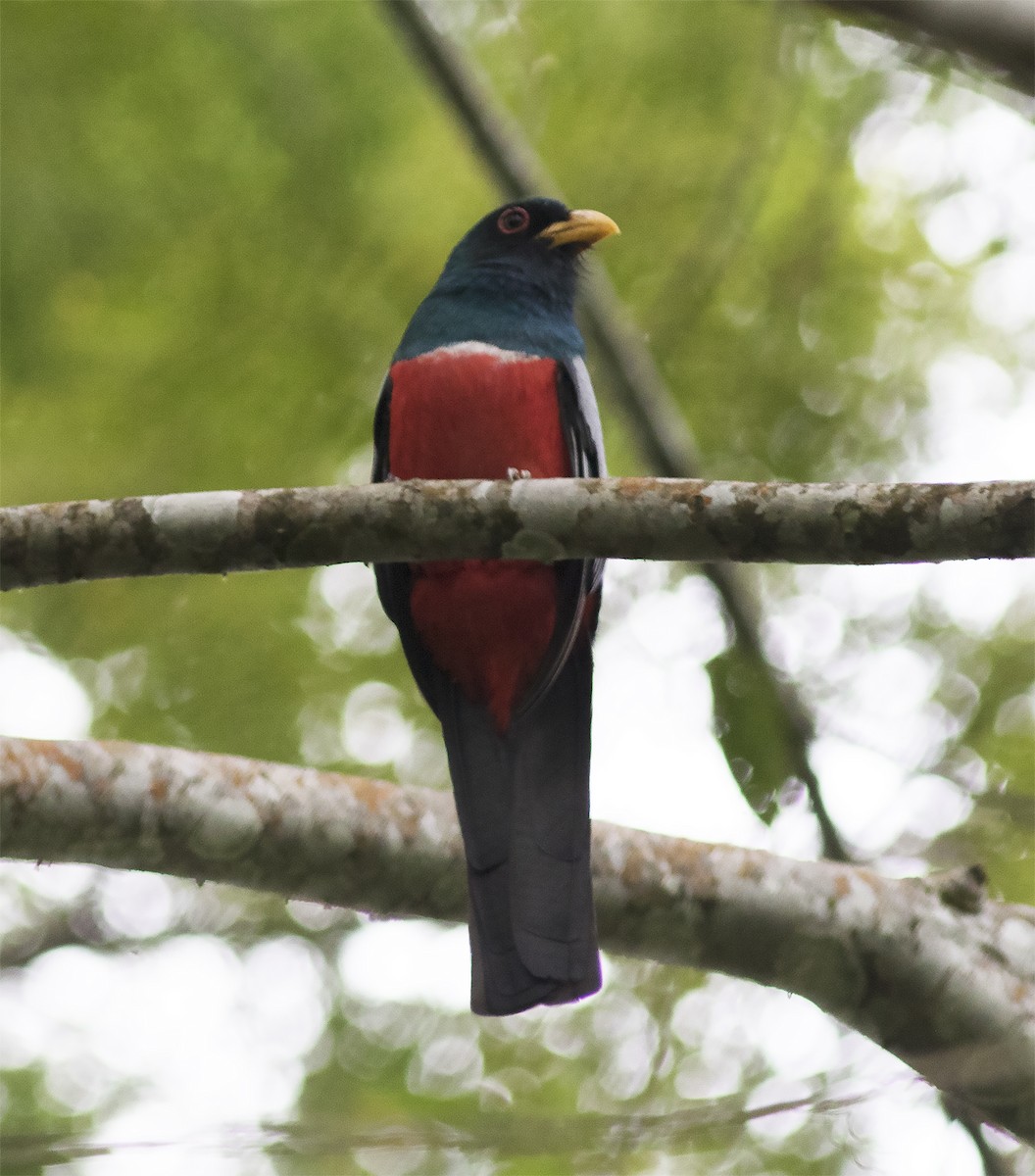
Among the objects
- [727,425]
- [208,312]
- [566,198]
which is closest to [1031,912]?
[727,425]

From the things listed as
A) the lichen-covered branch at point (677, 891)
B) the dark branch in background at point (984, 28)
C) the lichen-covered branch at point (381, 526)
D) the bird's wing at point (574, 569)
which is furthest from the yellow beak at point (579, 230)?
the dark branch in background at point (984, 28)

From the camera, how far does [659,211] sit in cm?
544

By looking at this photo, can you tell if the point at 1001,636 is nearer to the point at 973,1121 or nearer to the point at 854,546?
the point at 973,1121

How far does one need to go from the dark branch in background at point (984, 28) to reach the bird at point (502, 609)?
1909mm

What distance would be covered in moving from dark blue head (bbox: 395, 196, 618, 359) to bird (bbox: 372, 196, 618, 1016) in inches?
0.4

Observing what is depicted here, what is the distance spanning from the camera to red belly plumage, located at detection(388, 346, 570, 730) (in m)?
4.13

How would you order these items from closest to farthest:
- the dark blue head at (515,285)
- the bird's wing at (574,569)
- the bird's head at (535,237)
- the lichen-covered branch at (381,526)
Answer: the lichen-covered branch at (381,526)
the bird's wing at (574,569)
the dark blue head at (515,285)
the bird's head at (535,237)

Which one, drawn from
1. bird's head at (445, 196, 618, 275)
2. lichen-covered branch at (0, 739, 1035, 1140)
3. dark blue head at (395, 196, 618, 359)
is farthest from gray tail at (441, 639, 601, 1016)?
bird's head at (445, 196, 618, 275)

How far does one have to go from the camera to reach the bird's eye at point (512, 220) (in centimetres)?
491

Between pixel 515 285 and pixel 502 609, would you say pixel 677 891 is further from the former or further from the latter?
pixel 515 285

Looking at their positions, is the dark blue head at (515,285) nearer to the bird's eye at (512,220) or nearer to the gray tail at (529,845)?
the bird's eye at (512,220)

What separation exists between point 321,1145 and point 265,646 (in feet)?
9.25

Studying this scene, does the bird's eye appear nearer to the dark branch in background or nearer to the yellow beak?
the yellow beak

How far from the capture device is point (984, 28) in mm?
2254
